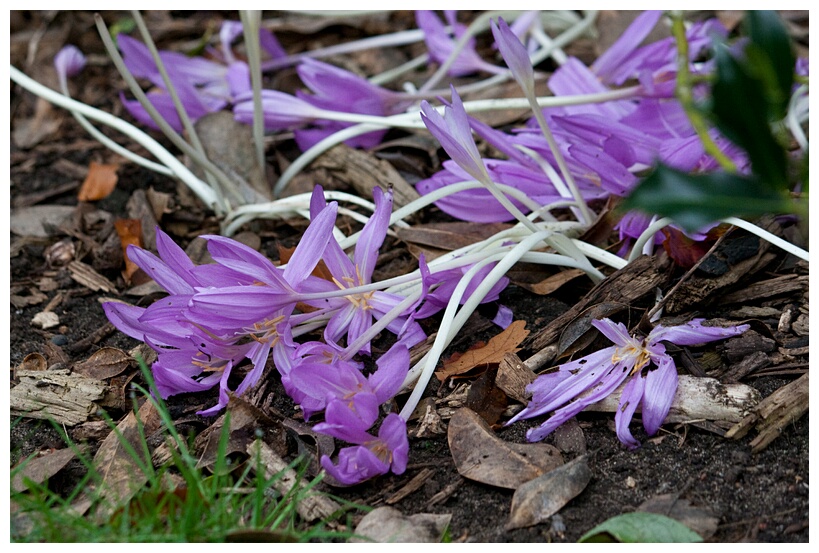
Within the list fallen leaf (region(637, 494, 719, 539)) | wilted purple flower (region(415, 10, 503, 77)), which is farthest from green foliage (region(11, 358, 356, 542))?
wilted purple flower (region(415, 10, 503, 77))

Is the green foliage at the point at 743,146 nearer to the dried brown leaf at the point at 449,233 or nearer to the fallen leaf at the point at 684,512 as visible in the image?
the fallen leaf at the point at 684,512

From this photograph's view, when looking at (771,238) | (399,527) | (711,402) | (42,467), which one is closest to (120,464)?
(42,467)

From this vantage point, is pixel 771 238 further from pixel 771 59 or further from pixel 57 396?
pixel 57 396

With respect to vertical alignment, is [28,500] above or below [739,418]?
above

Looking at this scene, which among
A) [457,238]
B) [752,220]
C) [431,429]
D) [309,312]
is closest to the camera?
[431,429]

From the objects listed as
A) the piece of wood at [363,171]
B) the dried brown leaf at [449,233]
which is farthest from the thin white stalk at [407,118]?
the dried brown leaf at [449,233]

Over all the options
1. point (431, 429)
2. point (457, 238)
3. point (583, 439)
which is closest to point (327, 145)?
A: point (457, 238)

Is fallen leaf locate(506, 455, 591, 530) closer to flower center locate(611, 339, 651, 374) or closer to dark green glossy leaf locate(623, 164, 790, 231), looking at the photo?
flower center locate(611, 339, 651, 374)

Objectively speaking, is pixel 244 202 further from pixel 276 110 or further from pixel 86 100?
pixel 86 100
